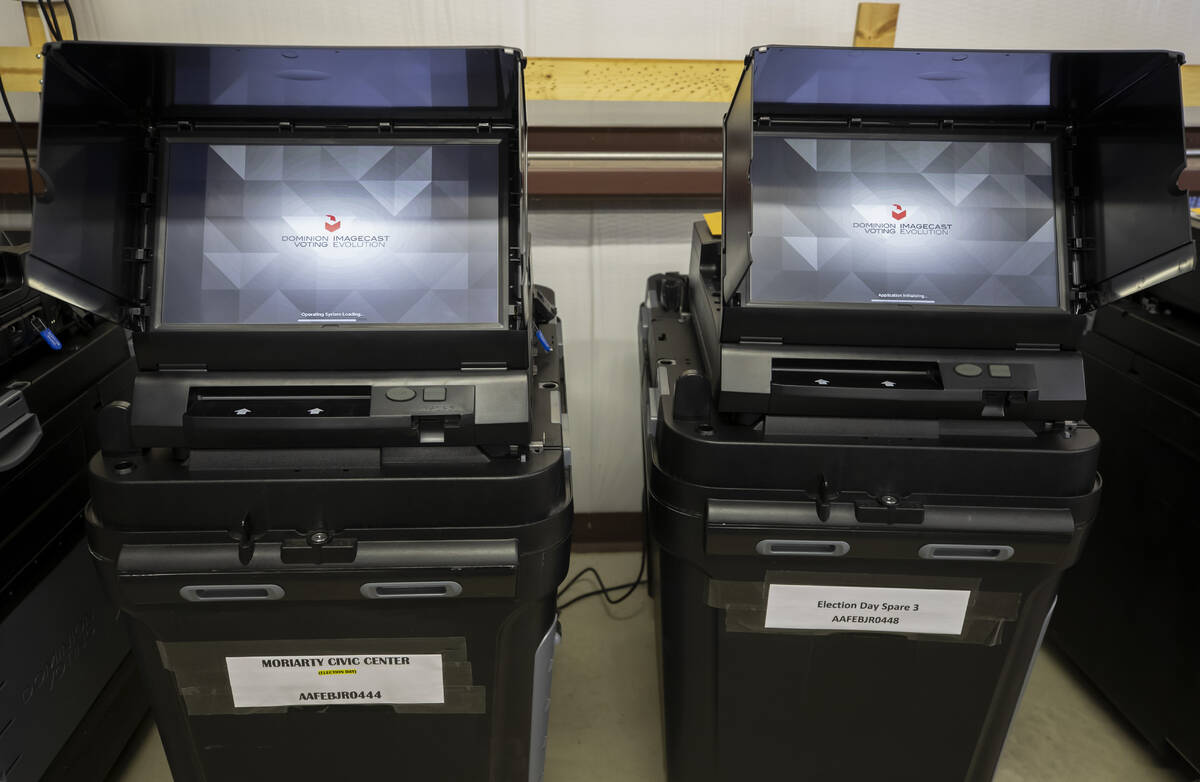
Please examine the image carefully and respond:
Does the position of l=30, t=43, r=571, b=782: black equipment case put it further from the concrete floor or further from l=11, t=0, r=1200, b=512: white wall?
l=11, t=0, r=1200, b=512: white wall

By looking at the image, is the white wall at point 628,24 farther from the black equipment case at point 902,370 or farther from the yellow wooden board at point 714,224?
the black equipment case at point 902,370

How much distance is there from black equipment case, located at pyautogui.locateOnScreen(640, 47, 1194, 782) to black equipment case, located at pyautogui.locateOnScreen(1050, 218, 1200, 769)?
0.40m

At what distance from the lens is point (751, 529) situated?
0.97m

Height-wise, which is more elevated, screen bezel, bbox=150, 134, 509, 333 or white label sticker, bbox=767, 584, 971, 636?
screen bezel, bbox=150, 134, 509, 333

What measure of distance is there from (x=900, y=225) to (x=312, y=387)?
2.58ft

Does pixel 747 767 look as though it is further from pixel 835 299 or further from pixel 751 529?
pixel 835 299

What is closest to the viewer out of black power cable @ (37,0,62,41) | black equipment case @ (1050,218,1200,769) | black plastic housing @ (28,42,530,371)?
black plastic housing @ (28,42,530,371)

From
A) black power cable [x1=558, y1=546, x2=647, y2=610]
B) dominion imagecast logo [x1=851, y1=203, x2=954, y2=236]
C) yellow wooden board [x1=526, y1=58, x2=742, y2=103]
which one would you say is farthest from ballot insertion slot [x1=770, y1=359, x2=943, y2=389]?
black power cable [x1=558, y1=546, x2=647, y2=610]

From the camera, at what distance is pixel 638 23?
1.54 metres

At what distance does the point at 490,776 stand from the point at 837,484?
643 mm

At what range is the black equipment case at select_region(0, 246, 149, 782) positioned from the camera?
1034 millimetres

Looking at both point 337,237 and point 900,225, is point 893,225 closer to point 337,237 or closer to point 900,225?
point 900,225

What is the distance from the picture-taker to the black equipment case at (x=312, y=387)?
2.96 ft

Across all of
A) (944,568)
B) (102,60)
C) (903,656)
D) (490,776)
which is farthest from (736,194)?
(490,776)
